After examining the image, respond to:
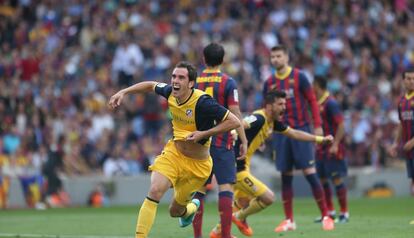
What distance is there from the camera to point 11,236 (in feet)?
48.4

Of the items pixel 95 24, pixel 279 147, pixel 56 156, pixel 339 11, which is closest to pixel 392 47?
pixel 339 11

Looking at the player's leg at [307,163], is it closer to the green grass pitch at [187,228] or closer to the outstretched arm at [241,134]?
the green grass pitch at [187,228]

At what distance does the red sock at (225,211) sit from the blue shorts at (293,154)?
294 centimetres

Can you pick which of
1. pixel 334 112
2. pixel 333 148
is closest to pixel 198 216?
pixel 333 148

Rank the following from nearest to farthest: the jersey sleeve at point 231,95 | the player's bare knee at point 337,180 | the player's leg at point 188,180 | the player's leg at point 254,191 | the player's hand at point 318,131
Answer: the player's leg at point 188,180 → the jersey sleeve at point 231,95 → the player's leg at point 254,191 → the player's hand at point 318,131 → the player's bare knee at point 337,180

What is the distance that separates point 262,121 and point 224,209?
192 centimetres

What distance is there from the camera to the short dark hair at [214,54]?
13.4 m

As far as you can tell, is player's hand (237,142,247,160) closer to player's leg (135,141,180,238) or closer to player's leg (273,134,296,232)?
player's leg (135,141,180,238)

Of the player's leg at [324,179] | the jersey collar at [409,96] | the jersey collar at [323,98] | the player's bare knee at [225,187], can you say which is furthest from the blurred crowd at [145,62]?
the player's bare knee at [225,187]

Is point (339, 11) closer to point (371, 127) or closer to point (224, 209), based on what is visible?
point (371, 127)

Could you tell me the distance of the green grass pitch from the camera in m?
14.4

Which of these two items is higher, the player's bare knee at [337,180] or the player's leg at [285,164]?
the player's leg at [285,164]

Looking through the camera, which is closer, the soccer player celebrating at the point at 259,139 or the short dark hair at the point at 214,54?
the short dark hair at the point at 214,54

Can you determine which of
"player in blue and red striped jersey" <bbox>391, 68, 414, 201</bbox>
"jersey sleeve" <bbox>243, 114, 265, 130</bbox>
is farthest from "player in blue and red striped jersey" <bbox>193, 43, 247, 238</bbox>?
"player in blue and red striped jersey" <bbox>391, 68, 414, 201</bbox>
